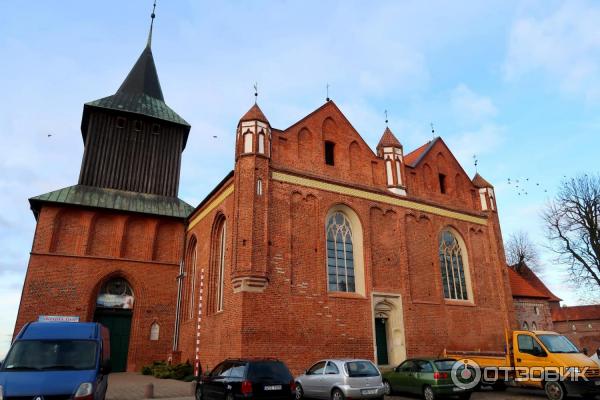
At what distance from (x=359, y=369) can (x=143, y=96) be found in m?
26.4

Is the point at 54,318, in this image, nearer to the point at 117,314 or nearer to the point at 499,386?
the point at 117,314

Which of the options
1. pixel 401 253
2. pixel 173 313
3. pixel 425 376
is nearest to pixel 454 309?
pixel 401 253

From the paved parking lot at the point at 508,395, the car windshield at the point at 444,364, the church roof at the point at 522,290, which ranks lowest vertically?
the paved parking lot at the point at 508,395

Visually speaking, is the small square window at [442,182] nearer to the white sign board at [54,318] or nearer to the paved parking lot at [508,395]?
the paved parking lot at [508,395]

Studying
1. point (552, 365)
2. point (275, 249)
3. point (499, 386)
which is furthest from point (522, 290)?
point (275, 249)

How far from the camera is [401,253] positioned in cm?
2083

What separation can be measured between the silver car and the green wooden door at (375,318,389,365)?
7062 mm

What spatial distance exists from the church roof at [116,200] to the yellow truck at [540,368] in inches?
736

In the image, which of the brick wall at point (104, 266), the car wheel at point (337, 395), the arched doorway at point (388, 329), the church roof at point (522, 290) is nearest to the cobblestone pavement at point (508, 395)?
the car wheel at point (337, 395)

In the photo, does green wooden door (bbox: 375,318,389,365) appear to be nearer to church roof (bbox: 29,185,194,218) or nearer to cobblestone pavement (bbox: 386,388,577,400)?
cobblestone pavement (bbox: 386,388,577,400)

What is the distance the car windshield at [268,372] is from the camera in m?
10.2

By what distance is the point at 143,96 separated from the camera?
3097cm

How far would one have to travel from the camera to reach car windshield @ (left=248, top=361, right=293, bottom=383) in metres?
10.2

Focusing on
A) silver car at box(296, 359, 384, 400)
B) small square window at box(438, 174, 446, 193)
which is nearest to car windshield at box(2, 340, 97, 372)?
silver car at box(296, 359, 384, 400)
